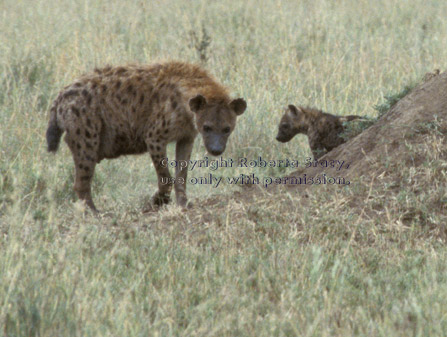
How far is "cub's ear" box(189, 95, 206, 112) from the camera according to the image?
234 inches

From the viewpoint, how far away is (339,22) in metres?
11.7

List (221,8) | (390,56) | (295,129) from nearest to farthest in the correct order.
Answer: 1. (295,129)
2. (390,56)
3. (221,8)

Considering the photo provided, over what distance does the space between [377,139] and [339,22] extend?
606cm

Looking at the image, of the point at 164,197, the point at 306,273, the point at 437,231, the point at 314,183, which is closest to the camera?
the point at 306,273

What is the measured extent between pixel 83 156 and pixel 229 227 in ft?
5.33

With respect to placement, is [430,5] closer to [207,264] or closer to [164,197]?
[164,197]

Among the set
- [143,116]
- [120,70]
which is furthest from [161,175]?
[120,70]

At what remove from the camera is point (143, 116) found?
6207mm

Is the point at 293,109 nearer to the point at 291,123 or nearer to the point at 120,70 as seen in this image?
the point at 291,123

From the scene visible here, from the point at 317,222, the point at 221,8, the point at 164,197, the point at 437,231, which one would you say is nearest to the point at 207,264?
the point at 317,222

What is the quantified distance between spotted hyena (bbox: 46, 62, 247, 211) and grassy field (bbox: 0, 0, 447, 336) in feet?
1.24

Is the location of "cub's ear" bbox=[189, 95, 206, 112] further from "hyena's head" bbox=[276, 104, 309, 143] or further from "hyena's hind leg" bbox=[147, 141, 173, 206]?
"hyena's head" bbox=[276, 104, 309, 143]

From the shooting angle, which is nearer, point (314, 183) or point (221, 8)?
point (314, 183)

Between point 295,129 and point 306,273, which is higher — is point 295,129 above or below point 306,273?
below
